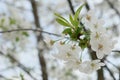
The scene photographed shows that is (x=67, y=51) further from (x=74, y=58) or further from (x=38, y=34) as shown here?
(x=38, y=34)

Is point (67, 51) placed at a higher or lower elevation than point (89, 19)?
lower

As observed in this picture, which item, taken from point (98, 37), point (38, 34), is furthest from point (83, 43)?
point (38, 34)

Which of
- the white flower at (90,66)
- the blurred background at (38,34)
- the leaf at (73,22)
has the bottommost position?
the white flower at (90,66)

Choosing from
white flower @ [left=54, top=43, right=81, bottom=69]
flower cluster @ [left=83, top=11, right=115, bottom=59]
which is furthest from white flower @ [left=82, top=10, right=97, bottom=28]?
white flower @ [left=54, top=43, right=81, bottom=69]

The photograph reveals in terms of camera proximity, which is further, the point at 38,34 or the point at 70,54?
the point at 38,34

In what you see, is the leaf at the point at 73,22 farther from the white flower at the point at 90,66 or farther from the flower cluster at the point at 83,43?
the white flower at the point at 90,66

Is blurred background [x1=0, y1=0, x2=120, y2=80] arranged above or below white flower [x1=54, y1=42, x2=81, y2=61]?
above

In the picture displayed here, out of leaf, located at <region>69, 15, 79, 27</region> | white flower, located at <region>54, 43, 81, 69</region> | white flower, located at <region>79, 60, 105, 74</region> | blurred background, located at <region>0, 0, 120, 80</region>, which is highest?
blurred background, located at <region>0, 0, 120, 80</region>

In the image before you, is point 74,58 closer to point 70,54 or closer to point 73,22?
point 70,54

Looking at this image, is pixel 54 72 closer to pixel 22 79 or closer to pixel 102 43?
pixel 22 79

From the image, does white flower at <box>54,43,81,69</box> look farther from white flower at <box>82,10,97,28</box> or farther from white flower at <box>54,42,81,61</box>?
white flower at <box>82,10,97,28</box>

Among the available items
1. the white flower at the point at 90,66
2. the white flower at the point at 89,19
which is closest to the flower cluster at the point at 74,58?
the white flower at the point at 90,66
